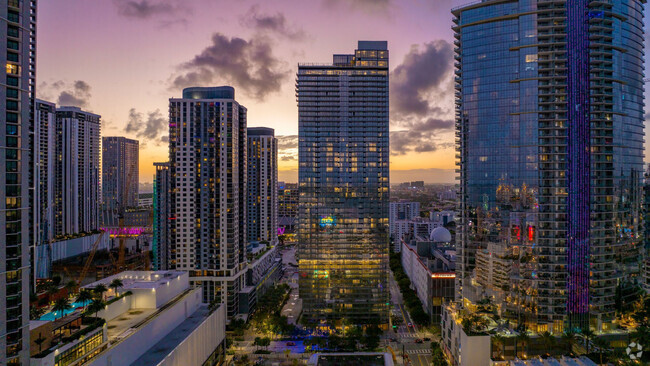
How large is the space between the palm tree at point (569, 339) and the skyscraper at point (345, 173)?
43.6 meters

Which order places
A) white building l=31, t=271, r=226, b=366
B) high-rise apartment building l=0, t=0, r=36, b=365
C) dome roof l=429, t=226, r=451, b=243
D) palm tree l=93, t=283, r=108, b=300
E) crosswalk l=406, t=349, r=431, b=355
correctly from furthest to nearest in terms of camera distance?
dome roof l=429, t=226, r=451, b=243, crosswalk l=406, t=349, r=431, b=355, palm tree l=93, t=283, r=108, b=300, white building l=31, t=271, r=226, b=366, high-rise apartment building l=0, t=0, r=36, b=365

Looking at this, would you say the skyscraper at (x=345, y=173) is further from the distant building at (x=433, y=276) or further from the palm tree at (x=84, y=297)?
the palm tree at (x=84, y=297)

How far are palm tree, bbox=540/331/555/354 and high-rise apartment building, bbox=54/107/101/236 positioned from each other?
197248 mm

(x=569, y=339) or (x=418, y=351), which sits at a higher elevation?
(x=569, y=339)

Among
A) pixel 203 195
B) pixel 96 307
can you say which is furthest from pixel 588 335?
pixel 203 195

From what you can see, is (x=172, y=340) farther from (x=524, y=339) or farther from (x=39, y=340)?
(x=524, y=339)

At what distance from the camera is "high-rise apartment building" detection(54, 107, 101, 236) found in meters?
174

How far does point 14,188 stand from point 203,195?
6404cm

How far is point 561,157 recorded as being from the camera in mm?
77000

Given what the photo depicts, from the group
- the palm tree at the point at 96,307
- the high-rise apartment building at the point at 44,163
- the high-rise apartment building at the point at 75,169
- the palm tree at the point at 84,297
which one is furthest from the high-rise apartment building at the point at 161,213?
the high-rise apartment building at the point at 75,169

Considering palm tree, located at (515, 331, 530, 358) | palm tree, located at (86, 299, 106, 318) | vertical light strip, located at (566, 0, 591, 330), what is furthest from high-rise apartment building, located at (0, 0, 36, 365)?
vertical light strip, located at (566, 0, 591, 330)

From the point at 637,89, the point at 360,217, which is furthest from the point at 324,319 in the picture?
the point at 637,89

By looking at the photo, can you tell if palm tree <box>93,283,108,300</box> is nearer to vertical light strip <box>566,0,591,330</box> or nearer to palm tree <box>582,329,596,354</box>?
palm tree <box>582,329,596,354</box>

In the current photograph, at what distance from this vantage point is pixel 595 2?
249 feet
